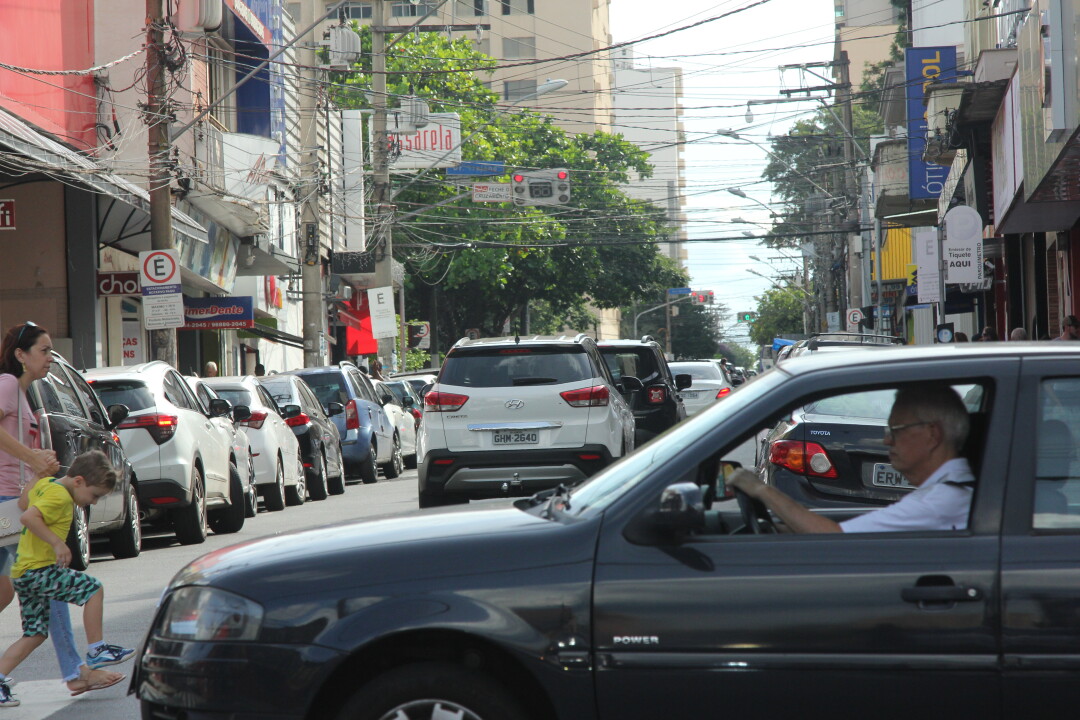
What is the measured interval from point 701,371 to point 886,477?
19.4 m

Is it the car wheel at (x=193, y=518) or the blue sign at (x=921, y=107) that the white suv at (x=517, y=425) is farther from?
the blue sign at (x=921, y=107)

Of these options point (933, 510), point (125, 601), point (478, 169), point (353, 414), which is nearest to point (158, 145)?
point (353, 414)

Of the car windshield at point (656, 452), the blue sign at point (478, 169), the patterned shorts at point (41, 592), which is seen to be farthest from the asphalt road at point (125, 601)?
the blue sign at point (478, 169)

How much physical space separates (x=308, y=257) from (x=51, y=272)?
1012 cm

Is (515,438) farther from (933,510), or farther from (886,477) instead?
(933,510)

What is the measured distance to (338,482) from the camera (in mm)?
21547

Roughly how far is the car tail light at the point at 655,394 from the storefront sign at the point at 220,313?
11740mm

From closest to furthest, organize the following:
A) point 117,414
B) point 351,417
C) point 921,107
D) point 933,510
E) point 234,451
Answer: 1. point 933,510
2. point 117,414
3. point 234,451
4. point 351,417
5. point 921,107

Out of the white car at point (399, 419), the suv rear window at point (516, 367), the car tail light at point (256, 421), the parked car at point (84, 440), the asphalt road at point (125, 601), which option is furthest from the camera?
the white car at point (399, 419)

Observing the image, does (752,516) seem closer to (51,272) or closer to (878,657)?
(878,657)

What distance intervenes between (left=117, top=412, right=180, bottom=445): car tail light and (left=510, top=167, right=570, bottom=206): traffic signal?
40910mm

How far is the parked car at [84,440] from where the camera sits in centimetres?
1068

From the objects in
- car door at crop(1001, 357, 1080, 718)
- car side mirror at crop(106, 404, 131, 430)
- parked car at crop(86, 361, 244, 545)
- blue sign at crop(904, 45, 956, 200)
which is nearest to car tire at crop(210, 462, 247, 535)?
parked car at crop(86, 361, 244, 545)

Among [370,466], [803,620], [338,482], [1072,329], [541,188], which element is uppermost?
[541,188]
